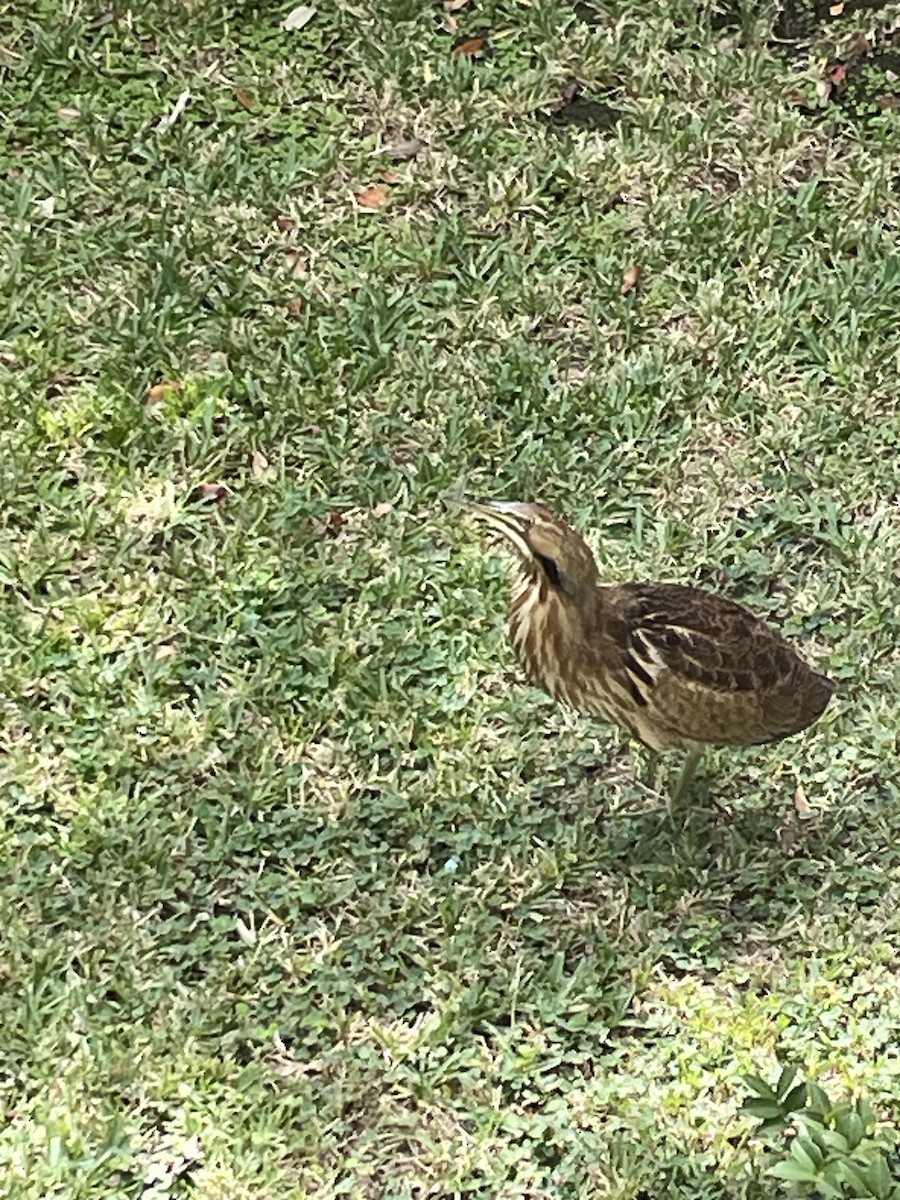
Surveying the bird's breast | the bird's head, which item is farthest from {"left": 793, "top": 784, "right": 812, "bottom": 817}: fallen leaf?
the bird's head

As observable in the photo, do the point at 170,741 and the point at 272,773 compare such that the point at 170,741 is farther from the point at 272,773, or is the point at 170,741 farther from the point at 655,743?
the point at 655,743

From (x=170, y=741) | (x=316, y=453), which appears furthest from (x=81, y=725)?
(x=316, y=453)

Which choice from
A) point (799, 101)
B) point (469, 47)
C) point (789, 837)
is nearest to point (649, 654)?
point (789, 837)

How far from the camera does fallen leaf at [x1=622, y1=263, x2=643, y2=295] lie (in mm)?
6234

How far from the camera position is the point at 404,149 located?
670cm

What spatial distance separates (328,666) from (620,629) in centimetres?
96

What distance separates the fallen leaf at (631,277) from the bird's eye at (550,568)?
2032 mm

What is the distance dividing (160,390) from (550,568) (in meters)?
1.91

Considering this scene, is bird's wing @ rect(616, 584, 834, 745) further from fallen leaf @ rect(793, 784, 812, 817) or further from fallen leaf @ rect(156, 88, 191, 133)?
fallen leaf @ rect(156, 88, 191, 133)

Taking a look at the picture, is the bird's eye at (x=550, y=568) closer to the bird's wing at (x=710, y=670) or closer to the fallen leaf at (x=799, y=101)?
the bird's wing at (x=710, y=670)

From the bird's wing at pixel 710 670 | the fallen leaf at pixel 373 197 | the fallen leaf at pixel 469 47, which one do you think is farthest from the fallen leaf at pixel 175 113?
the bird's wing at pixel 710 670

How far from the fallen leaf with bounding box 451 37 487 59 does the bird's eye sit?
10.4ft

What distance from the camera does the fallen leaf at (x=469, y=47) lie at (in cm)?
699

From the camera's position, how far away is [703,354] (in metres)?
6.03
